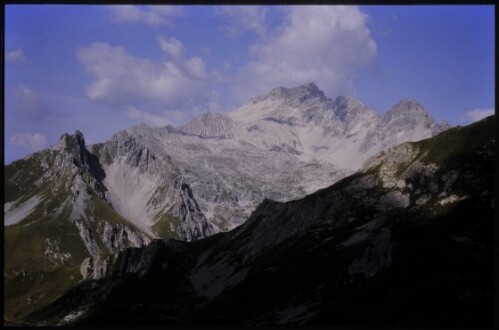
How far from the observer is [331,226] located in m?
90.2

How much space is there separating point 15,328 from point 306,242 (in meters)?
72.5

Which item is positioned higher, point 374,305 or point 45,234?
point 45,234

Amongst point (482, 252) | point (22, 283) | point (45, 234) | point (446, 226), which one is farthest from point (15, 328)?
point (45, 234)

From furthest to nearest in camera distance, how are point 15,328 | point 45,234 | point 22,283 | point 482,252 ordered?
point 45,234, point 22,283, point 482,252, point 15,328

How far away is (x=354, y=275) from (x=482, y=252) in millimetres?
13640

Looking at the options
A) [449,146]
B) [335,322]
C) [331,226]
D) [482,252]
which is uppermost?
[449,146]

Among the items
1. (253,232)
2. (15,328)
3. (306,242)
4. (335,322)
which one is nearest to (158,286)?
(253,232)

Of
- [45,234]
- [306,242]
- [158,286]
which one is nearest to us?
[306,242]

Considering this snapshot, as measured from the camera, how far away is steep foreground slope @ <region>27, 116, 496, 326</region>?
54.3m

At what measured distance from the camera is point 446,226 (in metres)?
68.8

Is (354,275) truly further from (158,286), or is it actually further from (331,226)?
(158,286)

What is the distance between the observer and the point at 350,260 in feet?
239

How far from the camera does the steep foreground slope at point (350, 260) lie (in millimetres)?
54344

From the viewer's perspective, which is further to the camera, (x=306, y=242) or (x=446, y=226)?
(x=306, y=242)
